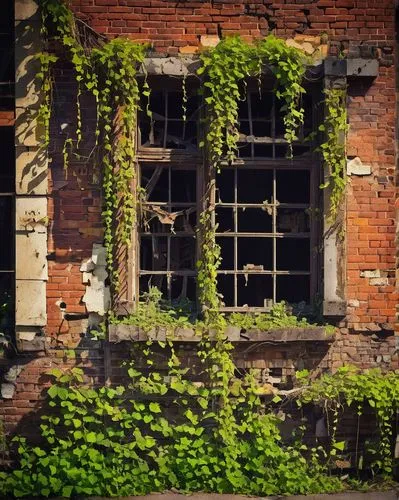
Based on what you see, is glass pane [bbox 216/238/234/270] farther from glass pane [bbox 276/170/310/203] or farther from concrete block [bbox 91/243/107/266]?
concrete block [bbox 91/243/107/266]

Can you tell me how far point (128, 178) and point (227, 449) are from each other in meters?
2.82

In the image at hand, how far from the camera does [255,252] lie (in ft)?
21.9

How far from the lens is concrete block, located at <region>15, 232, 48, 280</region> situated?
615 centimetres

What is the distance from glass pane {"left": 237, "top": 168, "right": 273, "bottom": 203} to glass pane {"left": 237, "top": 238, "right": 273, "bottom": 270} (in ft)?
1.41

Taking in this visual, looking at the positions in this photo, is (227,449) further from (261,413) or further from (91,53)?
(91,53)

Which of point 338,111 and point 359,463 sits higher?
point 338,111

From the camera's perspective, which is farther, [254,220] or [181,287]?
[254,220]

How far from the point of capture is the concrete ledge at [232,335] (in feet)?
19.9

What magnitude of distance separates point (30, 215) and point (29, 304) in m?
0.88

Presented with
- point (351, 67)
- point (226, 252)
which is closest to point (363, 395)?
point (226, 252)

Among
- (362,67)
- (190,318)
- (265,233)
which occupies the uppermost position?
(362,67)

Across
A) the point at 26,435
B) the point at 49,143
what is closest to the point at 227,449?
the point at 26,435

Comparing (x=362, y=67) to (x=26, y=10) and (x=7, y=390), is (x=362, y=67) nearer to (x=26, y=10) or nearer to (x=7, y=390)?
(x=26, y=10)

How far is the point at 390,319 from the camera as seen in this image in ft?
20.9
